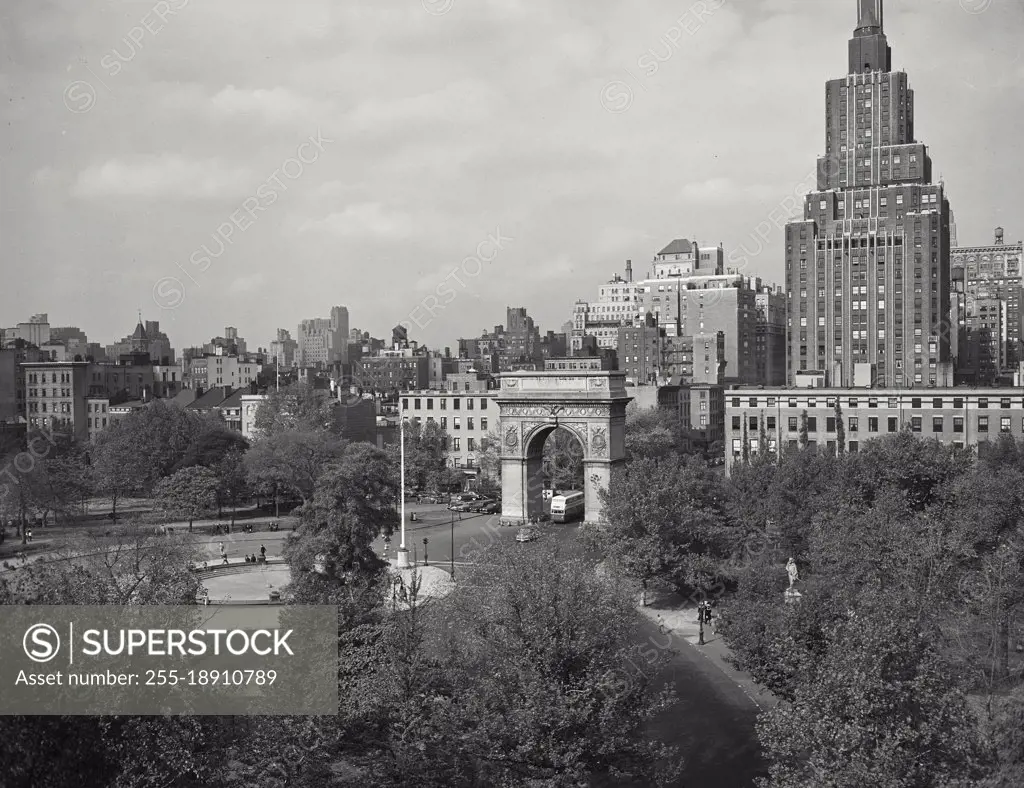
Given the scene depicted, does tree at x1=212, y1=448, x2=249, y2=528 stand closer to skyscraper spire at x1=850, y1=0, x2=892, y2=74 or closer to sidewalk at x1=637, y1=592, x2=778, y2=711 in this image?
sidewalk at x1=637, y1=592, x2=778, y2=711

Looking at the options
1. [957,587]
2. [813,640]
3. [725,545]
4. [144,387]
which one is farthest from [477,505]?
[144,387]

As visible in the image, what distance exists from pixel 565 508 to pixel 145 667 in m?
50.4

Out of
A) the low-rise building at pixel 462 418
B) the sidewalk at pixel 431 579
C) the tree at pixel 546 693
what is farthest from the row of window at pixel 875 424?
the tree at pixel 546 693

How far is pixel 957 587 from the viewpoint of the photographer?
3206cm

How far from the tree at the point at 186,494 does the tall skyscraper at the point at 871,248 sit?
62224mm

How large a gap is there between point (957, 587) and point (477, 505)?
47650mm

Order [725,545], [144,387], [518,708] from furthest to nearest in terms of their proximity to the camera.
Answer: [144,387], [725,545], [518,708]

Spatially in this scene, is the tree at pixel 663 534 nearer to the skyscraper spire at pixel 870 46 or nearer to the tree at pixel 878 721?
the tree at pixel 878 721

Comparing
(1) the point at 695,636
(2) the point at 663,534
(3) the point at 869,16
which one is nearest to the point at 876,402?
(2) the point at 663,534

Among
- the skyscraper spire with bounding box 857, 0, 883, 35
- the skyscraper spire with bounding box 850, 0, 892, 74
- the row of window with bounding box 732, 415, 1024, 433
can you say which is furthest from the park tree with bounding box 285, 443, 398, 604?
the skyscraper spire with bounding box 857, 0, 883, 35

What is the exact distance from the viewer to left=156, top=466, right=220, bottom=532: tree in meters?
62.5

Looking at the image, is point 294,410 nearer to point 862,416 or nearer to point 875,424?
point 862,416

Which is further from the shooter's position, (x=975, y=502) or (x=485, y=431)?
(x=485, y=431)

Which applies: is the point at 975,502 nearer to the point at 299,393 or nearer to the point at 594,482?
the point at 594,482
